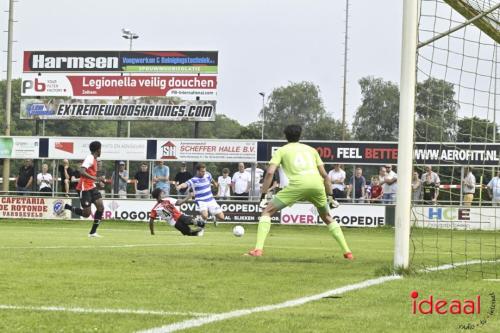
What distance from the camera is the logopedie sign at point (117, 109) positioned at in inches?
1574

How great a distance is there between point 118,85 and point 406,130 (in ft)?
103

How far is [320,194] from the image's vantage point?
12320 millimetres

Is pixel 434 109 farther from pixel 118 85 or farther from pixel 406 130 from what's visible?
pixel 118 85

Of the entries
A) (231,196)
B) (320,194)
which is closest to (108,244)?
(320,194)

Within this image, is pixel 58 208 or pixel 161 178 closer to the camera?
pixel 161 178

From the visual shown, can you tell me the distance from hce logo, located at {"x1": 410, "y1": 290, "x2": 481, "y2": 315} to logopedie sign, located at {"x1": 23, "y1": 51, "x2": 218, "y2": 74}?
3266cm

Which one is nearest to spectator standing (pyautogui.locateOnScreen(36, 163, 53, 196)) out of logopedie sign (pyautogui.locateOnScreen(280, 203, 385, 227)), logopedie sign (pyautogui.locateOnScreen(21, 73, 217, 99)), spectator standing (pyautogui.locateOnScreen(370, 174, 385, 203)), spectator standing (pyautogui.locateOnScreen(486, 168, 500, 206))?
logopedie sign (pyautogui.locateOnScreen(21, 73, 217, 99))

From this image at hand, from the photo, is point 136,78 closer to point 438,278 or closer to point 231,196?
point 231,196

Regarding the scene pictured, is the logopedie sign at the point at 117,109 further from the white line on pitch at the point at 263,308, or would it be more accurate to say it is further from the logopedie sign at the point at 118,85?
the white line on pitch at the point at 263,308

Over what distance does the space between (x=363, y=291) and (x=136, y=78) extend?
33.2 metres

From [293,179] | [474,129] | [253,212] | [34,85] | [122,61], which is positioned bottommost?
[253,212]

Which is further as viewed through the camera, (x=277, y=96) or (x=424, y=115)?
(x=277, y=96)

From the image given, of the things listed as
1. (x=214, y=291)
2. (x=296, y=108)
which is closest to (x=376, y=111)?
(x=296, y=108)

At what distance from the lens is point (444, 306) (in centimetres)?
726
